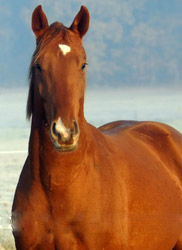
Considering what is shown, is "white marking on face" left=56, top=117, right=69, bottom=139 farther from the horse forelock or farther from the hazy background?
the hazy background

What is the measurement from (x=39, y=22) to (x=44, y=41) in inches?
7.8

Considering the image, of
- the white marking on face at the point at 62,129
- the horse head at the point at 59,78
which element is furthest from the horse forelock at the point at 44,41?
the white marking on face at the point at 62,129

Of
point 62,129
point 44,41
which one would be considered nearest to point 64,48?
point 44,41

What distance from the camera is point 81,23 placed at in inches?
119

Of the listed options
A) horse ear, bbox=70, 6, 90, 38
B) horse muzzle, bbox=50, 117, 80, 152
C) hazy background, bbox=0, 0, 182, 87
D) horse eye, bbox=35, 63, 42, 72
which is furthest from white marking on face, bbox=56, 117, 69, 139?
hazy background, bbox=0, 0, 182, 87

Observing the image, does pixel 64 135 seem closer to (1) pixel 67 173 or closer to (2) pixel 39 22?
(1) pixel 67 173

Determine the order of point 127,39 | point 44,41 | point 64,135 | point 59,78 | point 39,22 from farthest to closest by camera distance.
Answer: point 127,39, point 39,22, point 44,41, point 59,78, point 64,135

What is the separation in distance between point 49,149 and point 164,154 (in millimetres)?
1583

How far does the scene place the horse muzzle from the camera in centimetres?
248

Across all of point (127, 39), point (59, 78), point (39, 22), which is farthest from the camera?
point (127, 39)

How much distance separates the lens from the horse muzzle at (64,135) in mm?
2480

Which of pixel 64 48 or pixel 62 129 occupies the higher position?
pixel 64 48

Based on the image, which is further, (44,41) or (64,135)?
(44,41)

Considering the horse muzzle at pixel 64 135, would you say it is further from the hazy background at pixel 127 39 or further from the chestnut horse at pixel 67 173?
the hazy background at pixel 127 39
